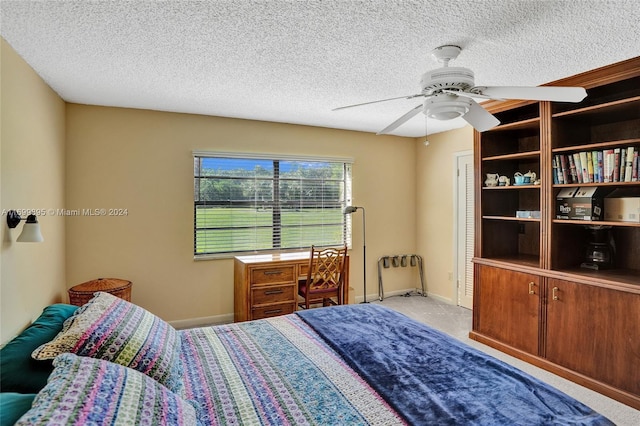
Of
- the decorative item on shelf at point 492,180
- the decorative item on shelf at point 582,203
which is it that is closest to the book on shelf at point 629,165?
the decorative item on shelf at point 582,203

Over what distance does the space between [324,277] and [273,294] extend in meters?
0.57

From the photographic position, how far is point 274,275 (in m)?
3.75

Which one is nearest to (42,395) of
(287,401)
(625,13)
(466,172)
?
(287,401)

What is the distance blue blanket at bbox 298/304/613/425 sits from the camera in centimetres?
131

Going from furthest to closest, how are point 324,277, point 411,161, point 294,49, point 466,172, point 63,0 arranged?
1. point 411,161
2. point 466,172
3. point 324,277
4. point 294,49
5. point 63,0

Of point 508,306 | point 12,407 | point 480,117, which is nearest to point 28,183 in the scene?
point 12,407

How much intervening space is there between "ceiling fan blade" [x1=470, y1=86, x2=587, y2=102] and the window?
9.10 ft

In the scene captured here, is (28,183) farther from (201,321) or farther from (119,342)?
(201,321)

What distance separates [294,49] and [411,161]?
3.47 m

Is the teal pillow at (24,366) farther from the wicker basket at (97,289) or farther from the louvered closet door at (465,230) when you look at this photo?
the louvered closet door at (465,230)

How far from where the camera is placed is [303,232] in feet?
15.3

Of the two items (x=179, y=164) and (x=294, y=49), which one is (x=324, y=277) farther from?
(x=294, y=49)

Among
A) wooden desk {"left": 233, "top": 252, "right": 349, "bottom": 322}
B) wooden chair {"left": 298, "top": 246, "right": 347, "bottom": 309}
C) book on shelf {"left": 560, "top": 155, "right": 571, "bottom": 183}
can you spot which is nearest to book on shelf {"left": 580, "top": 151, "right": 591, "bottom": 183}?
book on shelf {"left": 560, "top": 155, "right": 571, "bottom": 183}

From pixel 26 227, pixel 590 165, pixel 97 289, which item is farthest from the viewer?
pixel 97 289
